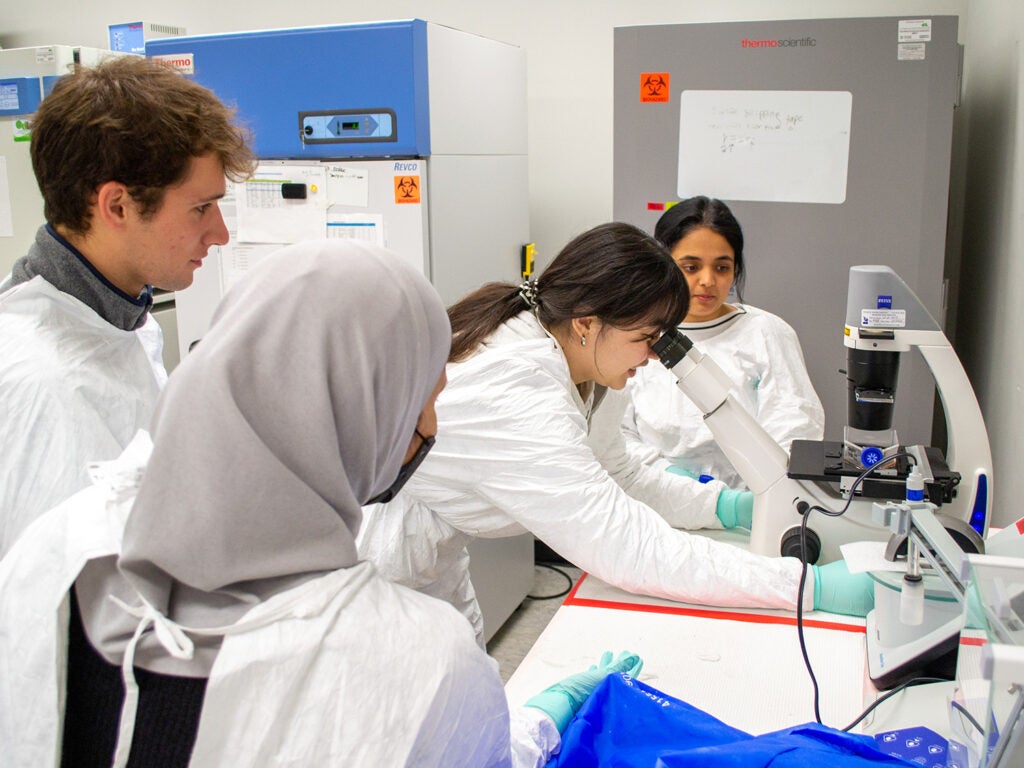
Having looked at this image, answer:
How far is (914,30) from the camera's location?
237 cm

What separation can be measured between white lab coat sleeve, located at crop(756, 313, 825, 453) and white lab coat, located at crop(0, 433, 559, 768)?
→ 155cm

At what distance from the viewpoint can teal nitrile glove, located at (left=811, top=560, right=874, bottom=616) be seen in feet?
A: 4.74

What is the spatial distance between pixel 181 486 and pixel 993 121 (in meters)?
2.54

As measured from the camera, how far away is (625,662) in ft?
4.17

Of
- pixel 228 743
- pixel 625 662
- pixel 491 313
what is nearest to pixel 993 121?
pixel 491 313

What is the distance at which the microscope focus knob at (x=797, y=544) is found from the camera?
5.04 feet

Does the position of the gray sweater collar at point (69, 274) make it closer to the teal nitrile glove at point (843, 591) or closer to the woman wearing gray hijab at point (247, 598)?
the woman wearing gray hijab at point (247, 598)

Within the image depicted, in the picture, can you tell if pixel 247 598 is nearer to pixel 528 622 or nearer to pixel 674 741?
pixel 674 741

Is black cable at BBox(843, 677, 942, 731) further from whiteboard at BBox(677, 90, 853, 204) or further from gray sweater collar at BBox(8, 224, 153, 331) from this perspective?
whiteboard at BBox(677, 90, 853, 204)

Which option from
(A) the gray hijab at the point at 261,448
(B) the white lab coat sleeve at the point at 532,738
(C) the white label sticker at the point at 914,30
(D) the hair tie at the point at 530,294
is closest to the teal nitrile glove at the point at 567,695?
(B) the white lab coat sleeve at the point at 532,738

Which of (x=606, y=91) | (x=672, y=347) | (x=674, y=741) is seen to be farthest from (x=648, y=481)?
(x=606, y=91)

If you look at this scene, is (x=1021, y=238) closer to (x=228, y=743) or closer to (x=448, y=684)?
(x=448, y=684)

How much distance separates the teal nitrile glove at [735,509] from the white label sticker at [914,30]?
4.45ft

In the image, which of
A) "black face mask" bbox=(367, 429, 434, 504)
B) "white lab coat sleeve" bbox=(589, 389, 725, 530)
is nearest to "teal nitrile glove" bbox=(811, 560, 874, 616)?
"white lab coat sleeve" bbox=(589, 389, 725, 530)
